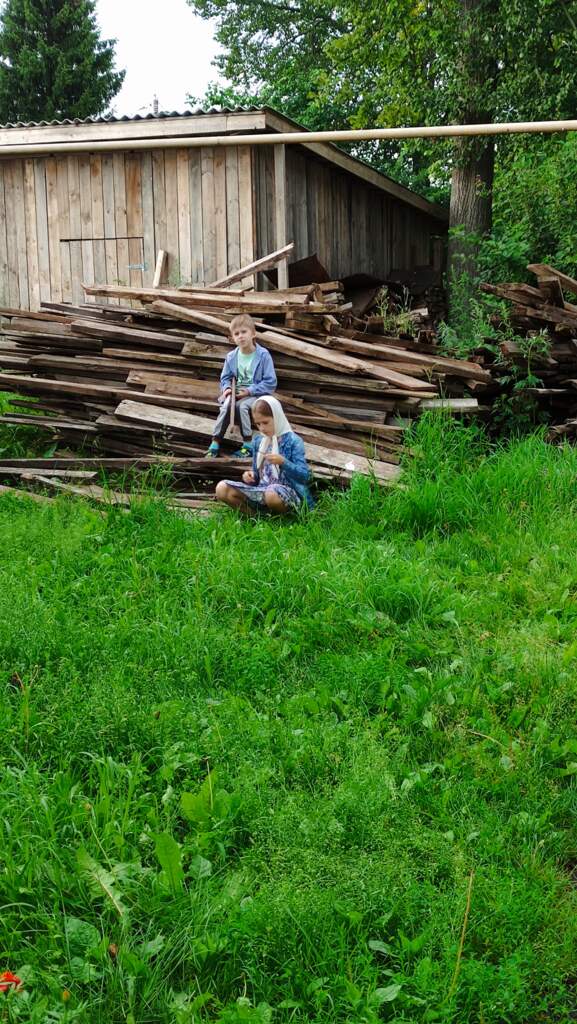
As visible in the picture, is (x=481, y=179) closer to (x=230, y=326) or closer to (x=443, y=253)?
(x=443, y=253)

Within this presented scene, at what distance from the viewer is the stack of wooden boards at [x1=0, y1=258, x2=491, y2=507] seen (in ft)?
26.8

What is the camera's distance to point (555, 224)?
44.3 ft

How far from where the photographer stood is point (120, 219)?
14.1 metres

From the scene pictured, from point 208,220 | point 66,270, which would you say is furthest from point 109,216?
point 208,220

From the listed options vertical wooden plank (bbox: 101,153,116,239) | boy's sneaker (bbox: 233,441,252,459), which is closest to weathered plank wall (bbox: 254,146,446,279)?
vertical wooden plank (bbox: 101,153,116,239)

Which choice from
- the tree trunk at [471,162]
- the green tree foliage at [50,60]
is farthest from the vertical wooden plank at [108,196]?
the green tree foliage at [50,60]

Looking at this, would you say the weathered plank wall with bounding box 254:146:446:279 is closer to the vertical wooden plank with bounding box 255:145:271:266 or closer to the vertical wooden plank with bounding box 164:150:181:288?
the vertical wooden plank with bounding box 255:145:271:266

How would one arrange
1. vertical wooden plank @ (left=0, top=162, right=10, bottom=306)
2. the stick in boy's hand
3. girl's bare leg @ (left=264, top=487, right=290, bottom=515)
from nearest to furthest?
girl's bare leg @ (left=264, top=487, right=290, bottom=515)
the stick in boy's hand
vertical wooden plank @ (left=0, top=162, right=10, bottom=306)

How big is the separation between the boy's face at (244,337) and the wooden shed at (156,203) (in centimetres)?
536

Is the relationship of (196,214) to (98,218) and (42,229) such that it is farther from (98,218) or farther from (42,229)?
(42,229)

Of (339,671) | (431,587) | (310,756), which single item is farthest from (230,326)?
(310,756)

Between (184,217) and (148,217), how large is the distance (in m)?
0.66

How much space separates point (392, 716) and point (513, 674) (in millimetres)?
731

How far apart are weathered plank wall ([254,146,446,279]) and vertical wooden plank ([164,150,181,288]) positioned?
1313mm
